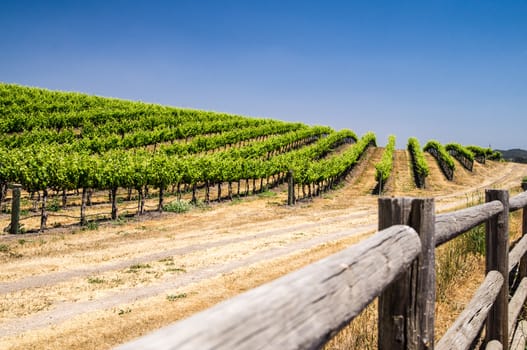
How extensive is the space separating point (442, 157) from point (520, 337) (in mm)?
50676

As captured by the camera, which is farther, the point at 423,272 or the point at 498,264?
the point at 498,264

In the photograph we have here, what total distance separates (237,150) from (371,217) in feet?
76.7

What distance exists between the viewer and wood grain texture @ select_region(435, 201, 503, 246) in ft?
10.5

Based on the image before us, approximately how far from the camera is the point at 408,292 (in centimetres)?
264

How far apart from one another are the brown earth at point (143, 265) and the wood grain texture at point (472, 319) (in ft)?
19.4

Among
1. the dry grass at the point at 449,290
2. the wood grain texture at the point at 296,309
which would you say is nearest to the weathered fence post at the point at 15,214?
the dry grass at the point at 449,290

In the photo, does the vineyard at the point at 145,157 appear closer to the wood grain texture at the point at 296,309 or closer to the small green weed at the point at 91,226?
the small green weed at the point at 91,226

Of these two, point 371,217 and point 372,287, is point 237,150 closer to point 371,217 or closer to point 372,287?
point 371,217

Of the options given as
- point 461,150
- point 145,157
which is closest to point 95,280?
point 145,157

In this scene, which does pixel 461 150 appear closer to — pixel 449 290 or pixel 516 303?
pixel 449 290

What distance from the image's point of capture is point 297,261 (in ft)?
43.6

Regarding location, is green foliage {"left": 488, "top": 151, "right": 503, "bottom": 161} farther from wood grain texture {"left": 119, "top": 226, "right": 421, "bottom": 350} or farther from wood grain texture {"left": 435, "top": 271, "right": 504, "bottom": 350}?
wood grain texture {"left": 119, "top": 226, "right": 421, "bottom": 350}

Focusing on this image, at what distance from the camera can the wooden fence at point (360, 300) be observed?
1225 millimetres

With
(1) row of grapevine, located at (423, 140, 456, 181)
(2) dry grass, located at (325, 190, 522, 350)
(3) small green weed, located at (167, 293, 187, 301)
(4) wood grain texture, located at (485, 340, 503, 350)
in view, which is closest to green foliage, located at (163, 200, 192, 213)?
(3) small green weed, located at (167, 293, 187, 301)
